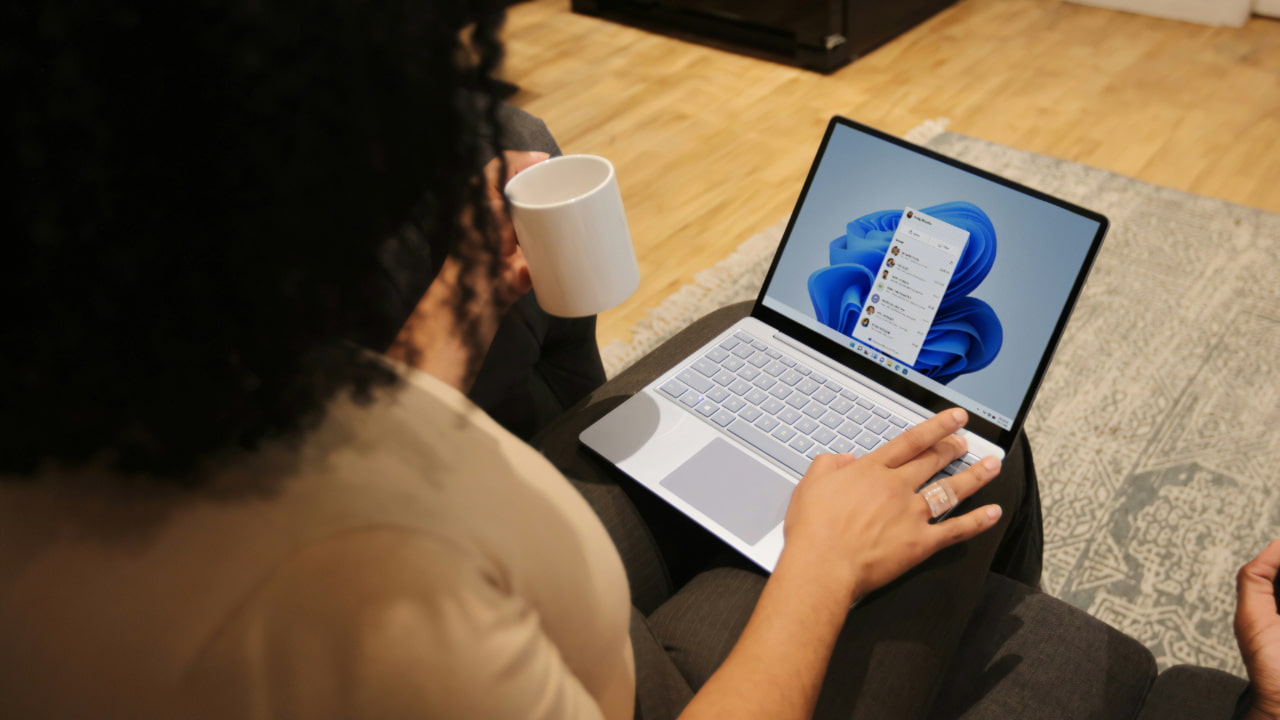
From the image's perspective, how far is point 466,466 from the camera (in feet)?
1.43

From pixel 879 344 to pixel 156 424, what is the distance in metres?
0.74

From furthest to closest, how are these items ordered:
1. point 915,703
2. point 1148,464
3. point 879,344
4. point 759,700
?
1. point 1148,464
2. point 879,344
3. point 915,703
4. point 759,700

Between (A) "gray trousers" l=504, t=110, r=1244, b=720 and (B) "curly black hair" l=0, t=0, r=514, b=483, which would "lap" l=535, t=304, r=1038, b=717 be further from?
(B) "curly black hair" l=0, t=0, r=514, b=483

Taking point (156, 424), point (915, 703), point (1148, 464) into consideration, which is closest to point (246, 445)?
point (156, 424)

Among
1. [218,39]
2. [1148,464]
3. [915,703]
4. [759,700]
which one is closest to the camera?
[218,39]

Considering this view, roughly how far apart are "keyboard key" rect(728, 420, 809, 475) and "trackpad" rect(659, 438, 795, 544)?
0.05 ft

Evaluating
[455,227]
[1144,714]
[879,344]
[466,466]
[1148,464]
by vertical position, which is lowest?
[1148,464]

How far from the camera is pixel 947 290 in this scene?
33.9 inches

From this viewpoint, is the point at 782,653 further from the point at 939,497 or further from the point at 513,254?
the point at 513,254

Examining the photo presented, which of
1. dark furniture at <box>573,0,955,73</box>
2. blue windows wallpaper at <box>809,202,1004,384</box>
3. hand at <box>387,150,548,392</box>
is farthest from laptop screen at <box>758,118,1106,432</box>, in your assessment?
dark furniture at <box>573,0,955,73</box>

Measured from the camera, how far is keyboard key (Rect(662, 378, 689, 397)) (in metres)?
0.94

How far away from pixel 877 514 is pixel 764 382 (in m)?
0.29

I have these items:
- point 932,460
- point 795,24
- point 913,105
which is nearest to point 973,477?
point 932,460

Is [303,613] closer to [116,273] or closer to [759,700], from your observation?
[116,273]
